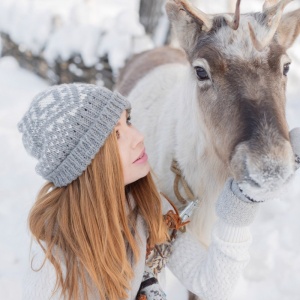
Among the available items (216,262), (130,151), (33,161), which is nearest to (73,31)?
(33,161)

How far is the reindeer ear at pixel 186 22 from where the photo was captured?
221 cm

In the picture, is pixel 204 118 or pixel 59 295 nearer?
pixel 59 295

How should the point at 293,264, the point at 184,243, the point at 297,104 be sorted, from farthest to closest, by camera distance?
the point at 297,104 < the point at 293,264 < the point at 184,243

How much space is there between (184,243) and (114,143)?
73 cm

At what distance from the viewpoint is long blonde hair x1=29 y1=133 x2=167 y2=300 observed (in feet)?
6.68

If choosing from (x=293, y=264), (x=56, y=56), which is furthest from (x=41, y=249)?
(x=56, y=56)

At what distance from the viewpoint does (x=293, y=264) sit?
10.5ft

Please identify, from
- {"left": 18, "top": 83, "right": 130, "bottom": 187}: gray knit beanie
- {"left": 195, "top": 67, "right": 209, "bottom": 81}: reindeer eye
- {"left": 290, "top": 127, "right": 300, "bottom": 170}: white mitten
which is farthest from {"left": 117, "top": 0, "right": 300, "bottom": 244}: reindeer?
{"left": 18, "top": 83, "right": 130, "bottom": 187}: gray knit beanie

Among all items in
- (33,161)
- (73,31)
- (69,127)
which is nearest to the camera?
(69,127)

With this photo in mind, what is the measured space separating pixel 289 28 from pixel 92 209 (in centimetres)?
132

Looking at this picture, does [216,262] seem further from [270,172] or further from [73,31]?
[73,31]

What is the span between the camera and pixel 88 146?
196 centimetres

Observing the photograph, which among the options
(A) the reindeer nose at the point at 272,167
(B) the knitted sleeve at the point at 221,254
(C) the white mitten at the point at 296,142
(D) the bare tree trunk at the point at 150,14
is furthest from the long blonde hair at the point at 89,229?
(D) the bare tree trunk at the point at 150,14

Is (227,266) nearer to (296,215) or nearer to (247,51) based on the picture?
(247,51)
